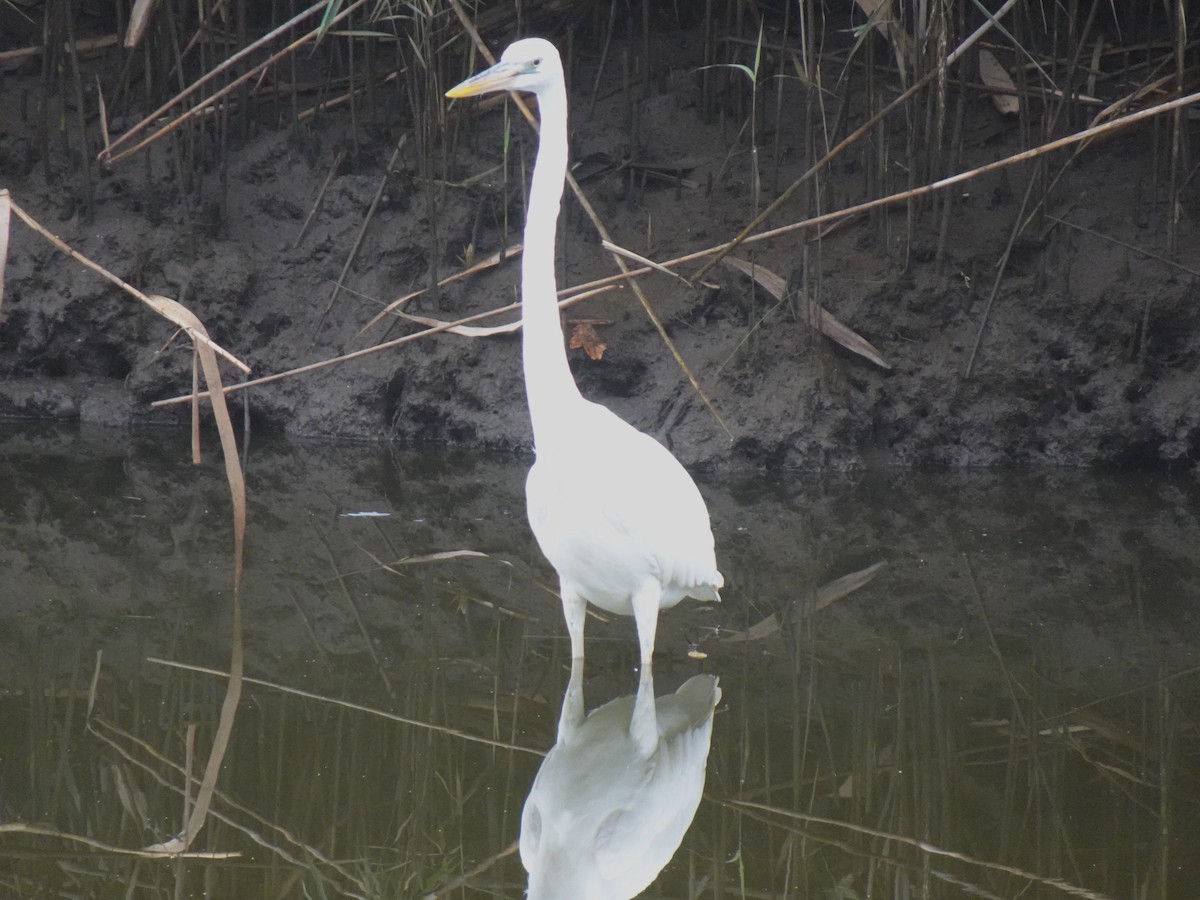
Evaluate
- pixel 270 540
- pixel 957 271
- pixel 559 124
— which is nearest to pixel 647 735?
pixel 559 124

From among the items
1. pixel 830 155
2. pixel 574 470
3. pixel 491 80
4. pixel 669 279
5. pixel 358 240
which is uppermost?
pixel 491 80

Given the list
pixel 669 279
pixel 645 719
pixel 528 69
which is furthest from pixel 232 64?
pixel 645 719

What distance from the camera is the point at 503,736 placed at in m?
3.43

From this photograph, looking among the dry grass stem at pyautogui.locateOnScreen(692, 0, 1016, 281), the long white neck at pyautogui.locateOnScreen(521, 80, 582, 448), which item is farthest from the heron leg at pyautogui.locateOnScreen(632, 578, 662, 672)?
the dry grass stem at pyautogui.locateOnScreen(692, 0, 1016, 281)

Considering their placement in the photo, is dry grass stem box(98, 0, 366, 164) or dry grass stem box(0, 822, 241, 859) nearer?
dry grass stem box(0, 822, 241, 859)

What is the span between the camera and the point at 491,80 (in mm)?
3752

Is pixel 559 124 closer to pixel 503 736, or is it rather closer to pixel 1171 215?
pixel 503 736

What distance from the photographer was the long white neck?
12.4 feet

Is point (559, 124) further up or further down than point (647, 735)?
further up

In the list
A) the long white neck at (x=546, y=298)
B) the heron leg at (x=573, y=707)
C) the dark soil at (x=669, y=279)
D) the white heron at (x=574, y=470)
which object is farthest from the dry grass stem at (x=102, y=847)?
the dark soil at (x=669, y=279)

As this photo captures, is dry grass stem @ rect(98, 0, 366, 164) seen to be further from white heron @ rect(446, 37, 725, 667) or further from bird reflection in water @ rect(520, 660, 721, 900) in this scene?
bird reflection in water @ rect(520, 660, 721, 900)

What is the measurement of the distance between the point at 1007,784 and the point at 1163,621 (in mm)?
1496

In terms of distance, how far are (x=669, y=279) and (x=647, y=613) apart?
12.1 feet

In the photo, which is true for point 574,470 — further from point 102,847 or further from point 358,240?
point 358,240
